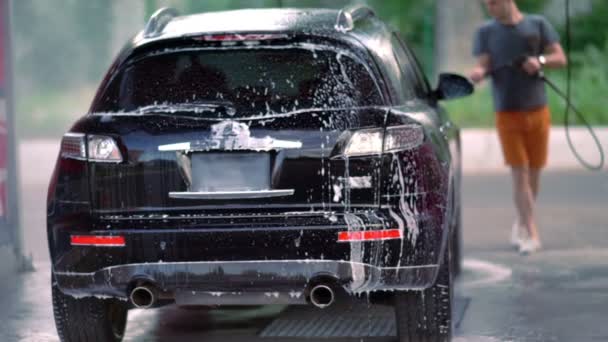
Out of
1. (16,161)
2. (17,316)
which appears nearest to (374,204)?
(17,316)

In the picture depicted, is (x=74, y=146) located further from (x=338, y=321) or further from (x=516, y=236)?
(x=516, y=236)

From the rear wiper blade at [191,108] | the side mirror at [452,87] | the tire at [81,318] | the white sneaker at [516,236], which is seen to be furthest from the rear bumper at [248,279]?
the white sneaker at [516,236]

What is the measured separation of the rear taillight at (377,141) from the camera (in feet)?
22.0

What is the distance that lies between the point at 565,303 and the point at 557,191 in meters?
6.26

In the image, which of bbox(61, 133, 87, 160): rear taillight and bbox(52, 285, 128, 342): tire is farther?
bbox(52, 285, 128, 342): tire

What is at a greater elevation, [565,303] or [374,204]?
[374,204]

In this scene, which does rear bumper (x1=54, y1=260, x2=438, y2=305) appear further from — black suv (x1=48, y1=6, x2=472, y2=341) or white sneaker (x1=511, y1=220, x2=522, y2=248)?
white sneaker (x1=511, y1=220, x2=522, y2=248)

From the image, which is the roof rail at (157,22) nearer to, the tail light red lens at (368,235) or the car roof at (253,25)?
the car roof at (253,25)

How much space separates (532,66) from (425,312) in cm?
400

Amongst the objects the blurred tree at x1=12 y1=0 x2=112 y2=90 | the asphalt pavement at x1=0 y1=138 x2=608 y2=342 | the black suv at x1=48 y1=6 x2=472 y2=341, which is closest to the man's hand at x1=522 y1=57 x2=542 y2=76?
the asphalt pavement at x1=0 y1=138 x2=608 y2=342

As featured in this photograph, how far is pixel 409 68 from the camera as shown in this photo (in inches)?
346

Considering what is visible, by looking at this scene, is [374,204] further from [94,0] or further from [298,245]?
[94,0]

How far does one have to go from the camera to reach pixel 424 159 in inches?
273

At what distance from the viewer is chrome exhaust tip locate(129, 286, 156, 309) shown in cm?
684
